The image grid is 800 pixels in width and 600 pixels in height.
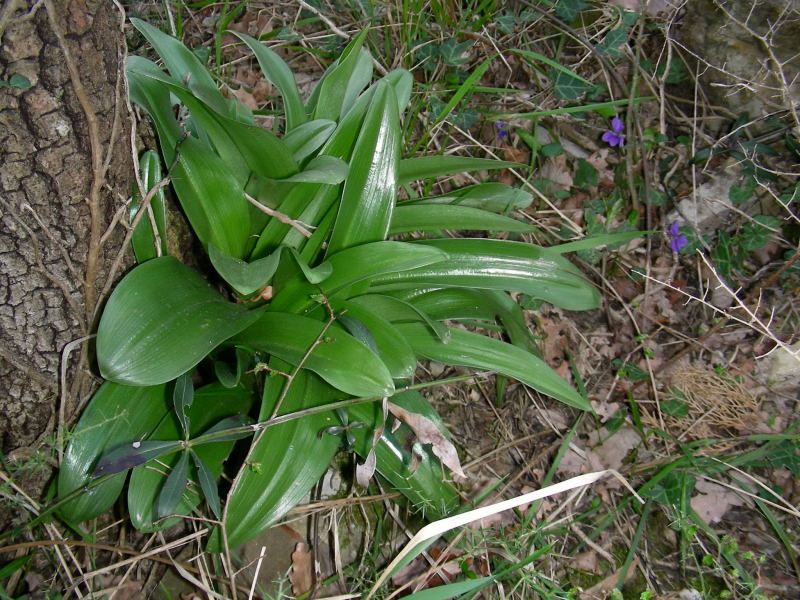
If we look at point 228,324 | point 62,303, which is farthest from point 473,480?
point 62,303

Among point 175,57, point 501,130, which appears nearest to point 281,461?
point 175,57

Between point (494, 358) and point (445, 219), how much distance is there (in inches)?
15.4

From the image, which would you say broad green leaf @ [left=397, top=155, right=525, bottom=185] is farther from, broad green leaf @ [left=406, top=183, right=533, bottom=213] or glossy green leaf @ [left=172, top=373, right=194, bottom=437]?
glossy green leaf @ [left=172, top=373, right=194, bottom=437]

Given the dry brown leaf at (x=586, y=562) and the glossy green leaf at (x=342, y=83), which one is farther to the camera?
the dry brown leaf at (x=586, y=562)

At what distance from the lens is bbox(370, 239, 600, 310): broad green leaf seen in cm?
143

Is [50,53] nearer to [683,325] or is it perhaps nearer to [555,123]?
[555,123]

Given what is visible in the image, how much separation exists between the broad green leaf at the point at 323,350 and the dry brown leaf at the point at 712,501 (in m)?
1.33

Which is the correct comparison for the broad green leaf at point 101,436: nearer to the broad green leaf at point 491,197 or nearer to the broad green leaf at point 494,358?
the broad green leaf at point 494,358

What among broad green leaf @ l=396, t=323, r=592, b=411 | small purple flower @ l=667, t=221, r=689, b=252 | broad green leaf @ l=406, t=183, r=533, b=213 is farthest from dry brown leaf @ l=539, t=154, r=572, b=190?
broad green leaf @ l=396, t=323, r=592, b=411

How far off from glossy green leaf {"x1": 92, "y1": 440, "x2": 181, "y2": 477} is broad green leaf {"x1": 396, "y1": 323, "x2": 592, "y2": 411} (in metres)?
0.63

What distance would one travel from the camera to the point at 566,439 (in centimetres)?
174

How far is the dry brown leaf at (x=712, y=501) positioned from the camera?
1.83 meters

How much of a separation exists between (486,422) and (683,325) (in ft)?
3.15

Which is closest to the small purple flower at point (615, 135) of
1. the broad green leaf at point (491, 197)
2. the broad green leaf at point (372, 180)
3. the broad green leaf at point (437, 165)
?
the broad green leaf at point (491, 197)
